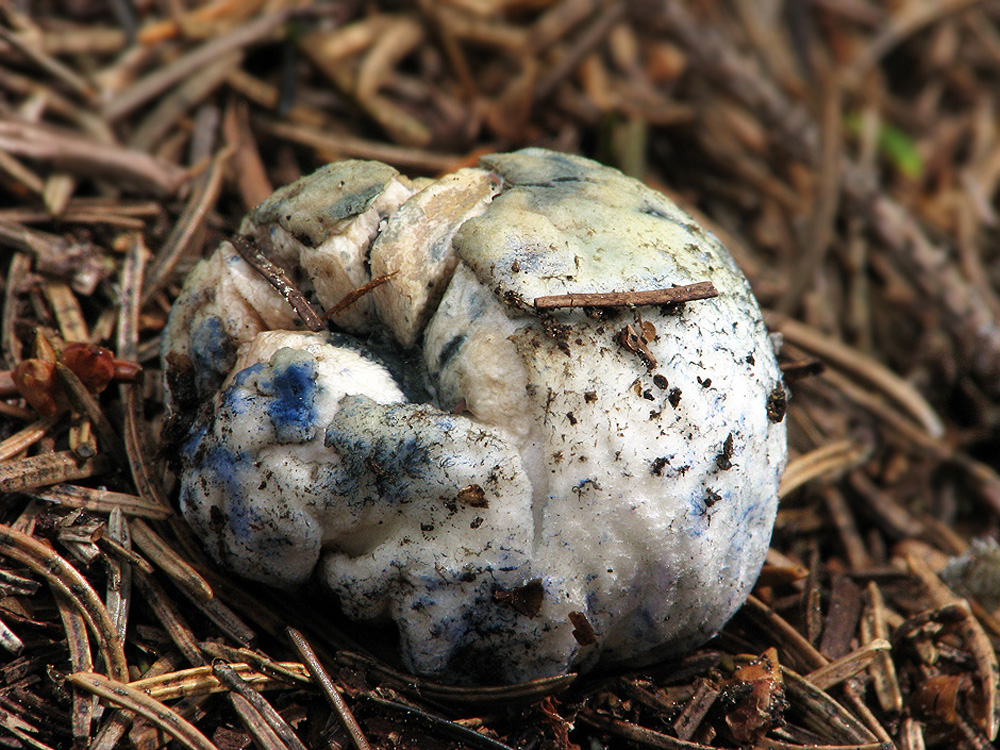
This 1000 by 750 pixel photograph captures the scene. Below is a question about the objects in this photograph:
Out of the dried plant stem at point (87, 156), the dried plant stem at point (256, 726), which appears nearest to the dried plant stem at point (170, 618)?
the dried plant stem at point (256, 726)

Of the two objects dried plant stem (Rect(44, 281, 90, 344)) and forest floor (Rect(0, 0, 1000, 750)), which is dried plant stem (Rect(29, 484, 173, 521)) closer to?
forest floor (Rect(0, 0, 1000, 750))

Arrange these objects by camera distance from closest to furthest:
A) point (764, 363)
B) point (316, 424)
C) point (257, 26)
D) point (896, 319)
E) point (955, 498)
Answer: point (316, 424)
point (764, 363)
point (955, 498)
point (257, 26)
point (896, 319)

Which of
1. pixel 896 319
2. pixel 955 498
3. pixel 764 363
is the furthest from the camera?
pixel 896 319

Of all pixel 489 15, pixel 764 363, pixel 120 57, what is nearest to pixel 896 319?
pixel 764 363

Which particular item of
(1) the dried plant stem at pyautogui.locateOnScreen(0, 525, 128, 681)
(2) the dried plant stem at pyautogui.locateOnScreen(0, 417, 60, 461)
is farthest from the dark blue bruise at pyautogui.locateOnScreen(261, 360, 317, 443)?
(2) the dried plant stem at pyautogui.locateOnScreen(0, 417, 60, 461)

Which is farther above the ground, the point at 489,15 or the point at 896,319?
the point at 489,15

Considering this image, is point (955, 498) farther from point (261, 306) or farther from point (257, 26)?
point (257, 26)

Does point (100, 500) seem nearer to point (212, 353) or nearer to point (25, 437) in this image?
point (25, 437)
